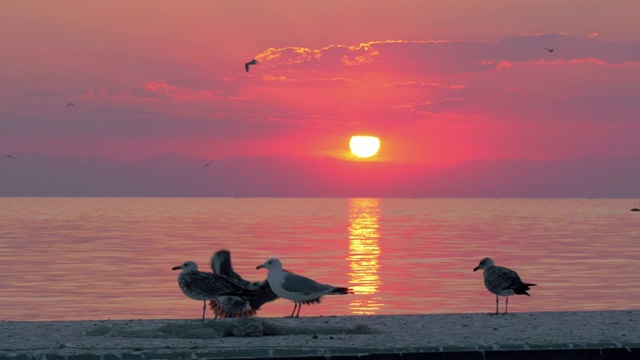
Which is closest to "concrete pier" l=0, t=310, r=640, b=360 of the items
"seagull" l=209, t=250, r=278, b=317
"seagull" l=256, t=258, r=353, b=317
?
"seagull" l=256, t=258, r=353, b=317

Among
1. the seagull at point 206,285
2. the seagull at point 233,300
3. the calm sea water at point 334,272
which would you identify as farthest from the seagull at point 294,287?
the calm sea water at point 334,272

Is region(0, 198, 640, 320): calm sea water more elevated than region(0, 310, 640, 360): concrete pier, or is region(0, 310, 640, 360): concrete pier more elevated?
region(0, 198, 640, 320): calm sea water

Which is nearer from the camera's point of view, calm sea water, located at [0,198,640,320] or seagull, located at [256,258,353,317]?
seagull, located at [256,258,353,317]

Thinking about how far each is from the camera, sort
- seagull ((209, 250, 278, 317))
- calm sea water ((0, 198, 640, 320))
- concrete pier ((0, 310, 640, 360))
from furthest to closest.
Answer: calm sea water ((0, 198, 640, 320)) < seagull ((209, 250, 278, 317)) < concrete pier ((0, 310, 640, 360))

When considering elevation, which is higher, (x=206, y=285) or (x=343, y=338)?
(x=206, y=285)

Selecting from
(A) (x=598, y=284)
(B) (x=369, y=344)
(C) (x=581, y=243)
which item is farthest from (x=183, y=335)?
(C) (x=581, y=243)

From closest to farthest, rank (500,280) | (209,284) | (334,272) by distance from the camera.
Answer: (209,284)
(500,280)
(334,272)

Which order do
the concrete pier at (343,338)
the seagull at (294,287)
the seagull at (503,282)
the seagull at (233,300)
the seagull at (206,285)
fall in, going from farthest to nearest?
the seagull at (503,282), the seagull at (233,300), the seagull at (294,287), the seagull at (206,285), the concrete pier at (343,338)

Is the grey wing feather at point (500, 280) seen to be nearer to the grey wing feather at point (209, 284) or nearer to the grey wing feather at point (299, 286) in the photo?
the grey wing feather at point (299, 286)

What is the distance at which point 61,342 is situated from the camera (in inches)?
574

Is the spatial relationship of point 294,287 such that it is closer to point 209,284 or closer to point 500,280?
point 209,284

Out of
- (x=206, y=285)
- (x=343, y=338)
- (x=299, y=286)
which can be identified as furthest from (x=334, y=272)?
(x=343, y=338)

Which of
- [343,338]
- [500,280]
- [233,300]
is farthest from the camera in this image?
[500,280]

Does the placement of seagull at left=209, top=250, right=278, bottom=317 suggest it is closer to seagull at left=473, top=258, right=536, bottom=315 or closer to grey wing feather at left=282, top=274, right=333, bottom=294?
grey wing feather at left=282, top=274, right=333, bottom=294
